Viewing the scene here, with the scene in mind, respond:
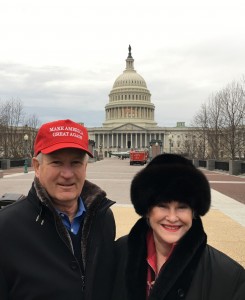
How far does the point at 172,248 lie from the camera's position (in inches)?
103

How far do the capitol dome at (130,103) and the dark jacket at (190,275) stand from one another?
153m

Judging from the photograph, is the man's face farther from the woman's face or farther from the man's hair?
the woman's face

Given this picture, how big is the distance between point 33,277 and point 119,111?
157304 millimetres

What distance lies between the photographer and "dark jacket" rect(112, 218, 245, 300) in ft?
7.93

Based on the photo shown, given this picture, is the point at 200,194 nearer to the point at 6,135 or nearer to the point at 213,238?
the point at 213,238

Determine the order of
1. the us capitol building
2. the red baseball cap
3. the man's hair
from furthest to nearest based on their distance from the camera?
the us capitol building → the man's hair → the red baseball cap

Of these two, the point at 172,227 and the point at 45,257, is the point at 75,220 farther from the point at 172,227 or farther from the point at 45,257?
the point at 172,227

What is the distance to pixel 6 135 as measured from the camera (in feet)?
165

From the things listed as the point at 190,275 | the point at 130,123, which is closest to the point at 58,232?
the point at 190,275

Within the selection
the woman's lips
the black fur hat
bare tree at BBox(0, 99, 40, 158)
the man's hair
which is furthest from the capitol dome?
the woman's lips

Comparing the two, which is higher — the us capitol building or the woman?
the us capitol building

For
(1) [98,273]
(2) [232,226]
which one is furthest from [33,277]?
(2) [232,226]

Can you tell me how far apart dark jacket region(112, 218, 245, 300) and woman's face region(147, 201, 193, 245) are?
0.18 ft

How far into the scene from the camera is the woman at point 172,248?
244cm
